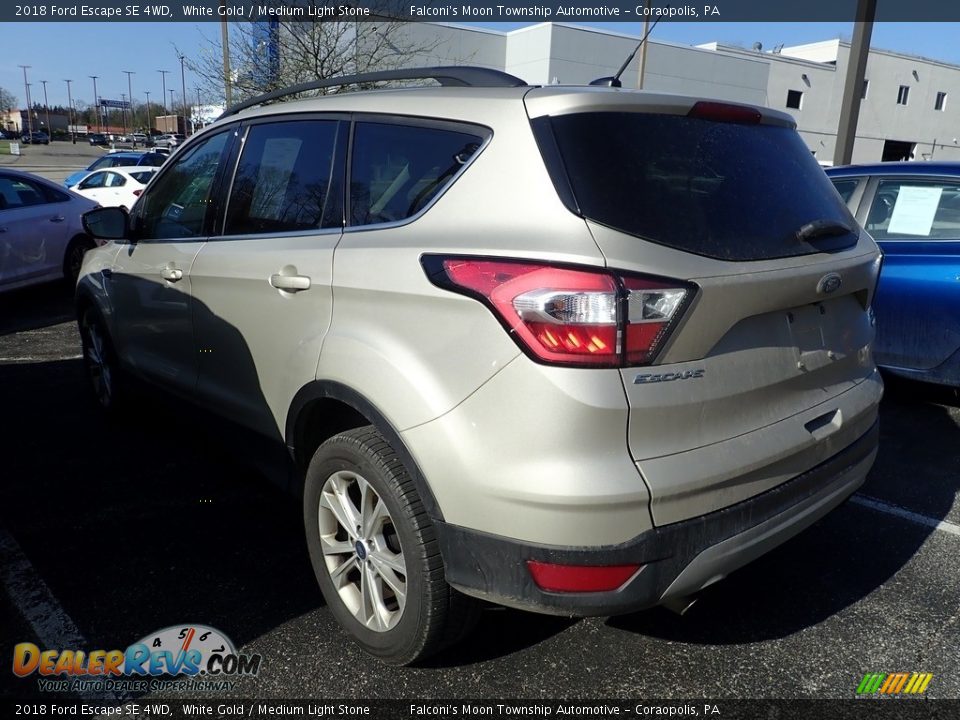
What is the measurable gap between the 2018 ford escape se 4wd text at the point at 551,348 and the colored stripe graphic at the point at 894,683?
56 centimetres

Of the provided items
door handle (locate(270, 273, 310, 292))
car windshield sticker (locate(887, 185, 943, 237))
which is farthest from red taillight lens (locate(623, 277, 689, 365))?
car windshield sticker (locate(887, 185, 943, 237))

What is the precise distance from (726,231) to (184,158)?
286cm

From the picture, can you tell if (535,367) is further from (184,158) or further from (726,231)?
(184,158)

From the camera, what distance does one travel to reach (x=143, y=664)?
250cm

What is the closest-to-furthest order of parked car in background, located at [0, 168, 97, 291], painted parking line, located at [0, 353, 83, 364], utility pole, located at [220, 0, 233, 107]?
painted parking line, located at [0, 353, 83, 364], parked car in background, located at [0, 168, 97, 291], utility pole, located at [220, 0, 233, 107]

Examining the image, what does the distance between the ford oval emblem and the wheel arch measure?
1.34 m

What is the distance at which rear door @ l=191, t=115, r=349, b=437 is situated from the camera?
266 centimetres

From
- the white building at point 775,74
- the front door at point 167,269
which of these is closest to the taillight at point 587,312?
the front door at point 167,269

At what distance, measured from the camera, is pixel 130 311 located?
4.04 m

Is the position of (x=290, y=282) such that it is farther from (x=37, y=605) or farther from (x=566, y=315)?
(x=37, y=605)

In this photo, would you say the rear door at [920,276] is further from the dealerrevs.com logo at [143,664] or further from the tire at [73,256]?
the tire at [73,256]

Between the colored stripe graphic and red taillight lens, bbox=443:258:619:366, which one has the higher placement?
red taillight lens, bbox=443:258:619:366

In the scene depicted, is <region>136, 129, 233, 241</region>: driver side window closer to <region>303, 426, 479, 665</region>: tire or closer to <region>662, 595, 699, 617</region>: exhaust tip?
<region>303, 426, 479, 665</region>: tire

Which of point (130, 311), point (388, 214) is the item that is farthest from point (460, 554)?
point (130, 311)
